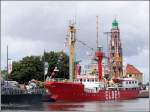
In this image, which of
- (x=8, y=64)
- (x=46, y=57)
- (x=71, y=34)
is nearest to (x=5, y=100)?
(x=8, y=64)

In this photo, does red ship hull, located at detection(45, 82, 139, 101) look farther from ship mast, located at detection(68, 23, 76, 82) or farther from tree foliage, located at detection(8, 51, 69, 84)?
tree foliage, located at detection(8, 51, 69, 84)

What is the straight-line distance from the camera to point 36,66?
13650 centimetres

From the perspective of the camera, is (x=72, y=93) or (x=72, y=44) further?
(x=72, y=44)

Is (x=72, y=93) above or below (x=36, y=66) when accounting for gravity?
below

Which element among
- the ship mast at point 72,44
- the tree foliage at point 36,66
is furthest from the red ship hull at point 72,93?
the tree foliage at point 36,66

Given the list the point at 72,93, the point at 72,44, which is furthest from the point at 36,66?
the point at 72,93

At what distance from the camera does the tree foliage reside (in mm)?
133125

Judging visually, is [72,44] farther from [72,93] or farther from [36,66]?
[36,66]

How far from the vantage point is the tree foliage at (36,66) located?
133125 mm

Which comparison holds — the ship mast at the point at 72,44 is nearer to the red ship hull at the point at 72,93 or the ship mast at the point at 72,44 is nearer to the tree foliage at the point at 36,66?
the red ship hull at the point at 72,93

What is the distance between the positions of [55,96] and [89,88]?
1125 centimetres


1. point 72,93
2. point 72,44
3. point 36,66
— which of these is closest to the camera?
point 72,93

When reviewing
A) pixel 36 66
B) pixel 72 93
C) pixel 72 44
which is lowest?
pixel 72 93

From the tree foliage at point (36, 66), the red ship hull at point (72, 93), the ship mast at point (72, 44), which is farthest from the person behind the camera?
the tree foliage at point (36, 66)
